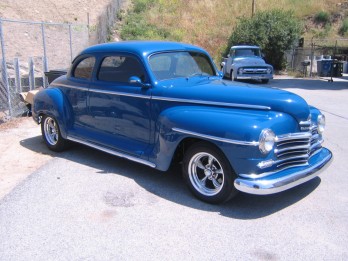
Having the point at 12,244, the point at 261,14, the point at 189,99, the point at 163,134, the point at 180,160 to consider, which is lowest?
the point at 12,244

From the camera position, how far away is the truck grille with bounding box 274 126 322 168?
4211 mm

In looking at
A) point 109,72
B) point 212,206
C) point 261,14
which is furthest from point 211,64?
point 261,14

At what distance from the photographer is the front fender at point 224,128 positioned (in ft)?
13.3

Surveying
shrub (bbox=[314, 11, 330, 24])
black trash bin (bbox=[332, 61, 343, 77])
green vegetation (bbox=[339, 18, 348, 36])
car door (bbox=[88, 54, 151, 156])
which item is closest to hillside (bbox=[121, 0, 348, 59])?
shrub (bbox=[314, 11, 330, 24])

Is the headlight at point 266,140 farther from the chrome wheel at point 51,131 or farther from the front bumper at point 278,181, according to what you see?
the chrome wheel at point 51,131

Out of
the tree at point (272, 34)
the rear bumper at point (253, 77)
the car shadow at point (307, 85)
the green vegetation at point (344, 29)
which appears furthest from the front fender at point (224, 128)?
the green vegetation at point (344, 29)

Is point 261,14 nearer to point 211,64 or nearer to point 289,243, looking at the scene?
point 211,64

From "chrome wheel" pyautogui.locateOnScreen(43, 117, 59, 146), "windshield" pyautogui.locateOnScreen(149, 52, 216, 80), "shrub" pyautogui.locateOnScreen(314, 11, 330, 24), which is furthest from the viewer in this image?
"shrub" pyautogui.locateOnScreen(314, 11, 330, 24)

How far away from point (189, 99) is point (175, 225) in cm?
153

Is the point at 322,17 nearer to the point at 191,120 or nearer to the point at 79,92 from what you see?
the point at 79,92

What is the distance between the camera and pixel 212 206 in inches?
177

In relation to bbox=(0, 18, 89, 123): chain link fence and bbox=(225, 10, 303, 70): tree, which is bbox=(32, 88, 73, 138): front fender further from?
bbox=(225, 10, 303, 70): tree

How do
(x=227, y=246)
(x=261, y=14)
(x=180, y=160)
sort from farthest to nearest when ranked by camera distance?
(x=261, y=14) < (x=180, y=160) < (x=227, y=246)

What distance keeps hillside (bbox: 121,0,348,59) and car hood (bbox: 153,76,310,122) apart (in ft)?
69.7
